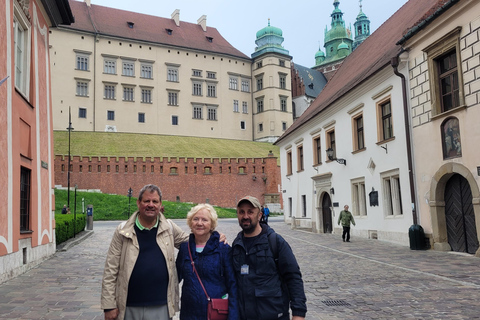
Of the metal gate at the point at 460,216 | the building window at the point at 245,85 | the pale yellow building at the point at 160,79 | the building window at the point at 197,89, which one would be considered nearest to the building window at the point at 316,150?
the metal gate at the point at 460,216

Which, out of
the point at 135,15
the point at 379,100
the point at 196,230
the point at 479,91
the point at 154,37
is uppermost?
the point at 135,15

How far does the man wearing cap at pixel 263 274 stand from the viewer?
3135 millimetres

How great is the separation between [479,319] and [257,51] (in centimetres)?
6932

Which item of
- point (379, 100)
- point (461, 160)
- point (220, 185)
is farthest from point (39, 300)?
point (220, 185)

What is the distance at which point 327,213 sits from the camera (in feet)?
73.0

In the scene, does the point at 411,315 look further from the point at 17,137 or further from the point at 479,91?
the point at 17,137

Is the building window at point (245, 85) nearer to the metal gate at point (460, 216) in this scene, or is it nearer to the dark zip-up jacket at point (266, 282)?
the metal gate at point (460, 216)

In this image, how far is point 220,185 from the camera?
1805 inches

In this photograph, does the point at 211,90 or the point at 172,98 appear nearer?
the point at 172,98

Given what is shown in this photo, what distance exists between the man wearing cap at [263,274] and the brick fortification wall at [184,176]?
41319 mm

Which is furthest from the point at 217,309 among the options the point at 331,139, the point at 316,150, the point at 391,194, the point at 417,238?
the point at 316,150

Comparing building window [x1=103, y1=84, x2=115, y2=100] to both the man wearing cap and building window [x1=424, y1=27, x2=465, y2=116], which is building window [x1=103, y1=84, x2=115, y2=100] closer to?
building window [x1=424, y1=27, x2=465, y2=116]

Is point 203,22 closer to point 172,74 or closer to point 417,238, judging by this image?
point 172,74

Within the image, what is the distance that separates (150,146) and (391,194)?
136 feet
